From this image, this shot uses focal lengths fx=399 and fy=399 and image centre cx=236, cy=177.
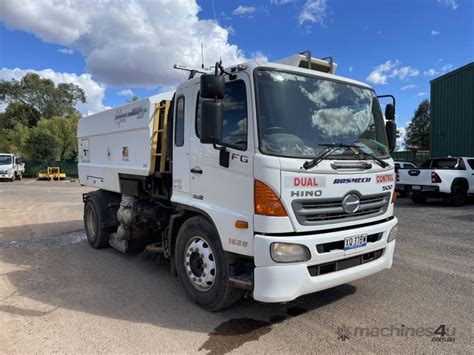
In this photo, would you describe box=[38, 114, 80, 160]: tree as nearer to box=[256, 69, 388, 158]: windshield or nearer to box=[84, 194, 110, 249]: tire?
box=[84, 194, 110, 249]: tire

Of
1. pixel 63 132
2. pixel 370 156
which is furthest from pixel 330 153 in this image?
pixel 63 132

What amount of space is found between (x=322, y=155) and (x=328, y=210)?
0.55 m

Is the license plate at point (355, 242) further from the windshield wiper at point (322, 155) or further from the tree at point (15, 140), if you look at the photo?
the tree at point (15, 140)

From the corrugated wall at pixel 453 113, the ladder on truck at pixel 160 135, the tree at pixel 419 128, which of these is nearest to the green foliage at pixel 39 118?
the corrugated wall at pixel 453 113

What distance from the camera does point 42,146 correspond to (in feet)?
134

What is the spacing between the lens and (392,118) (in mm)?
5371

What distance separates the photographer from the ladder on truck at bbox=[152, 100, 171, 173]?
18.7 feet

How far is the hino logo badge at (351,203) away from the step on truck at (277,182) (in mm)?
15

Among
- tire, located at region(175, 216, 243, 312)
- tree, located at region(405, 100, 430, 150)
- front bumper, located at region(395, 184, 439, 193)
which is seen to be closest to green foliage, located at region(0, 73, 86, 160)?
front bumper, located at region(395, 184, 439, 193)

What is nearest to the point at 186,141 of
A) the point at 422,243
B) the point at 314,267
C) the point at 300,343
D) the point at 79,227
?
the point at 314,267

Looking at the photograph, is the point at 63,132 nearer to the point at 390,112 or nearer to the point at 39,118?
the point at 39,118

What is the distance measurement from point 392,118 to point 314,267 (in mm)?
2591

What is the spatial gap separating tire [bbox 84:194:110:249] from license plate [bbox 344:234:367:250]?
494 cm

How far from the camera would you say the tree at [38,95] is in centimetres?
5697
